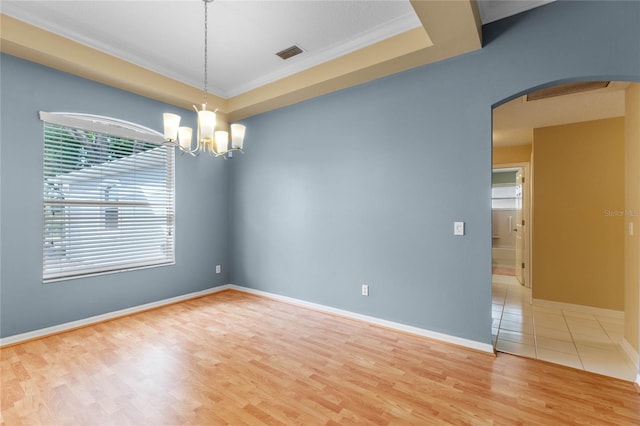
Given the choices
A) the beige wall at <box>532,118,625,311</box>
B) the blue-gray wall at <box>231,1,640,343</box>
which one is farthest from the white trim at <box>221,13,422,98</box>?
the beige wall at <box>532,118,625,311</box>

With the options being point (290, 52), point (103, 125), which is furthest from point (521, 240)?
point (103, 125)

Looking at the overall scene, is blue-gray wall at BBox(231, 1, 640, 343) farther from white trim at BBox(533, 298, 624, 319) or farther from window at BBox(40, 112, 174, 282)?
white trim at BBox(533, 298, 624, 319)

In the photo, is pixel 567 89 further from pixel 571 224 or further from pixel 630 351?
pixel 630 351

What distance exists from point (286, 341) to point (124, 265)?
7.86 feet

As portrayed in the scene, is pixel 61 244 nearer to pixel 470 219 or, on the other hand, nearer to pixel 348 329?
pixel 348 329

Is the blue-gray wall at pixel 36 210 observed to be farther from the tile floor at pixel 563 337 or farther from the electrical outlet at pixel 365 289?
the tile floor at pixel 563 337

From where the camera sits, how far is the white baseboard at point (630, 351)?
240 centimetres

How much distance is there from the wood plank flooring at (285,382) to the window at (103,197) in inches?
35.3

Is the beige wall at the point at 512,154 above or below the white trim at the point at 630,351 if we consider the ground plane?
above

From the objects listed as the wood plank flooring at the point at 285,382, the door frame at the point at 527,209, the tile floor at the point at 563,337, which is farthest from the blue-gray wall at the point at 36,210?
the door frame at the point at 527,209

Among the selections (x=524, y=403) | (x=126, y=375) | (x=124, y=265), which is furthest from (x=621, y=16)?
(x=124, y=265)

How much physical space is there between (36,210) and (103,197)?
0.61 m

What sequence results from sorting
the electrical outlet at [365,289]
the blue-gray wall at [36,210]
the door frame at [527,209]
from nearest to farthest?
the blue-gray wall at [36,210] → the electrical outlet at [365,289] → the door frame at [527,209]

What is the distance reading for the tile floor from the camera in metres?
2.46
